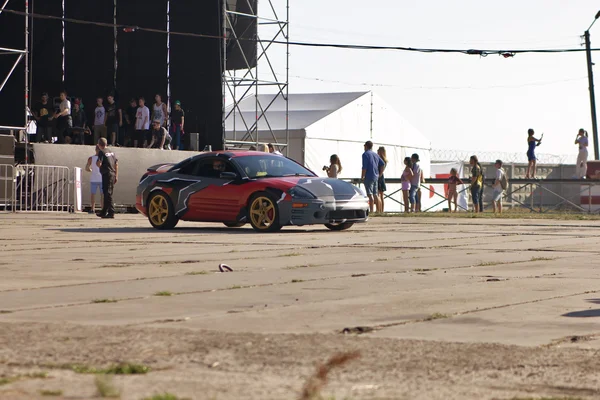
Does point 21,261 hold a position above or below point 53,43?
below

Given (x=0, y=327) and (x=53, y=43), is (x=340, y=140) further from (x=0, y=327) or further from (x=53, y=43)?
(x=0, y=327)

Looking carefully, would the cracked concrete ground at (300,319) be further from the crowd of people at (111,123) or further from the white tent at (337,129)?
the white tent at (337,129)

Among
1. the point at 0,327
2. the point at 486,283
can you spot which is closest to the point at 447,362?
the point at 0,327

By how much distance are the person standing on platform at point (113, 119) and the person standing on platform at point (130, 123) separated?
53 cm

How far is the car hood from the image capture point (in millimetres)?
17234

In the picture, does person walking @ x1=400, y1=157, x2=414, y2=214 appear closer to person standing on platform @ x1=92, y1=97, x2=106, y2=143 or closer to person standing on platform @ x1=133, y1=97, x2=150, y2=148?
person standing on platform @ x1=133, y1=97, x2=150, y2=148

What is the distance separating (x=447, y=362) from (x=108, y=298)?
337cm

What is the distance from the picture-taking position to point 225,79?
32.7 meters

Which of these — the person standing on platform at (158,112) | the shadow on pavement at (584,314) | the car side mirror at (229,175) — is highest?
the person standing on platform at (158,112)

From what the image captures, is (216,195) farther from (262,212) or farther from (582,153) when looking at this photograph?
(582,153)

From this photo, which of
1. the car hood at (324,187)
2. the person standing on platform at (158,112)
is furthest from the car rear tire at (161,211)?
the person standing on platform at (158,112)

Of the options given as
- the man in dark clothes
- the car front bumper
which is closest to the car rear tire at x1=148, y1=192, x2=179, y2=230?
the car front bumper

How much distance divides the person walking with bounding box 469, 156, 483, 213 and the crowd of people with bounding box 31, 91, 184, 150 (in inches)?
322

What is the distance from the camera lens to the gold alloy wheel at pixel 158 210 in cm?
1841
